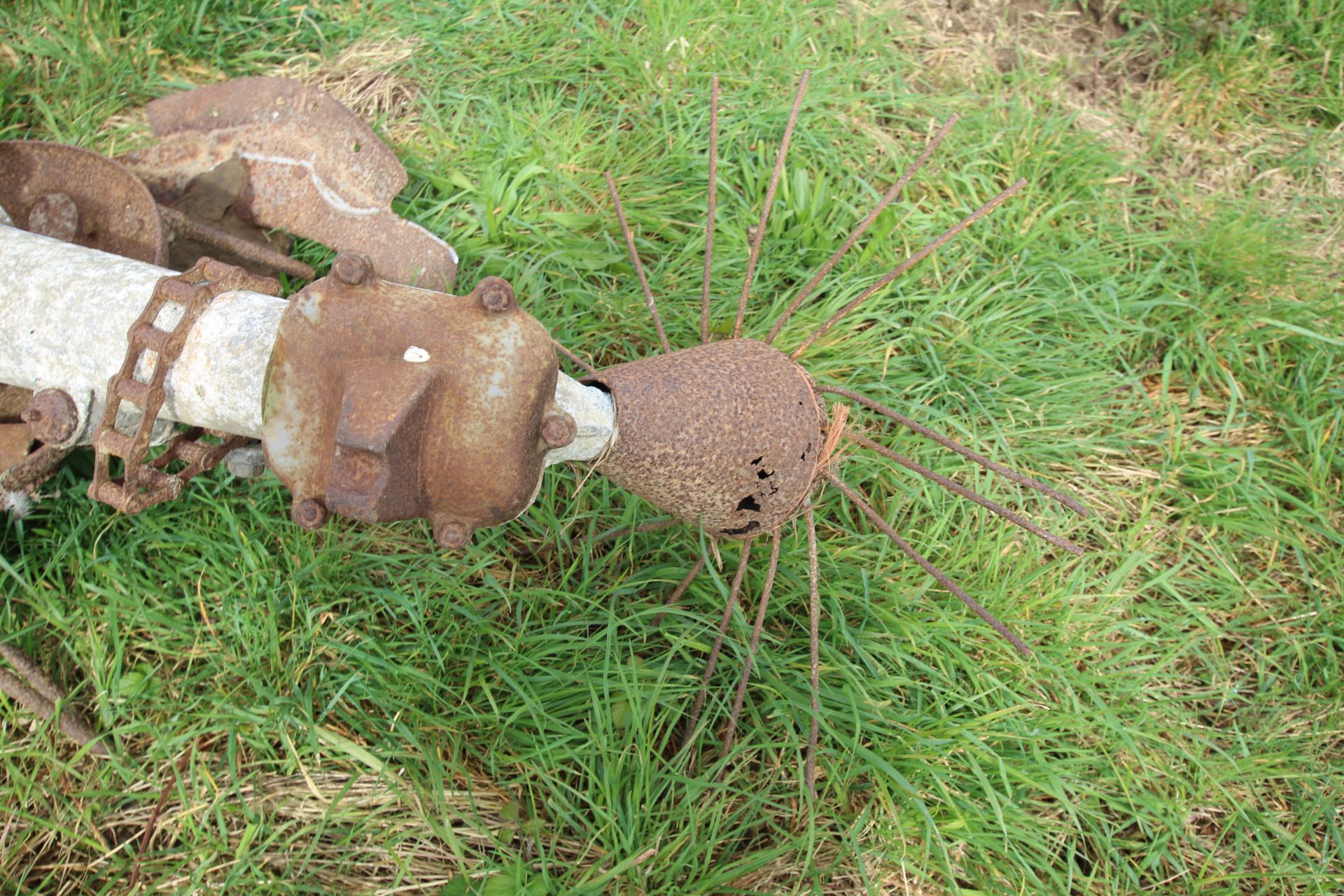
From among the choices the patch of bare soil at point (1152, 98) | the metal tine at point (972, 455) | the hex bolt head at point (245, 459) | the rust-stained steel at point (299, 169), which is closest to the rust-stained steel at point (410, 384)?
the hex bolt head at point (245, 459)

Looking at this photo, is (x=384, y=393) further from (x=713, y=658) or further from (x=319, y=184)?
(x=319, y=184)

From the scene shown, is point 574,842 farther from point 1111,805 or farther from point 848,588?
point 1111,805

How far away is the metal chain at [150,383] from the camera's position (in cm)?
150

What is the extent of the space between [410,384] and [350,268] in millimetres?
217

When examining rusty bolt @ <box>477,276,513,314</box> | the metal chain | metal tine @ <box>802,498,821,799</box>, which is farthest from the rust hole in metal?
the metal chain

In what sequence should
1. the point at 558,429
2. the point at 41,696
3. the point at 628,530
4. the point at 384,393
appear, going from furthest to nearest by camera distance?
the point at 628,530, the point at 41,696, the point at 558,429, the point at 384,393

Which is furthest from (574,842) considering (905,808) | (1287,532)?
(1287,532)

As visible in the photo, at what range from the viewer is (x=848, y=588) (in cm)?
217

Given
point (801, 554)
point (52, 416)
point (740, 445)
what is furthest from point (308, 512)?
point (801, 554)

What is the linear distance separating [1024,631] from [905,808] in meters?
0.57

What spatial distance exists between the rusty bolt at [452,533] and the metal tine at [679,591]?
70cm

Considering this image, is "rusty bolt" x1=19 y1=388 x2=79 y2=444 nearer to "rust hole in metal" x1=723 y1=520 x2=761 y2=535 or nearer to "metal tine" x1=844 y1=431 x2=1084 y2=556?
"rust hole in metal" x1=723 y1=520 x2=761 y2=535

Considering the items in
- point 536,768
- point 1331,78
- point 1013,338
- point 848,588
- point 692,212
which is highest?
point 1331,78

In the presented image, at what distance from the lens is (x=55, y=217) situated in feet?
6.77
